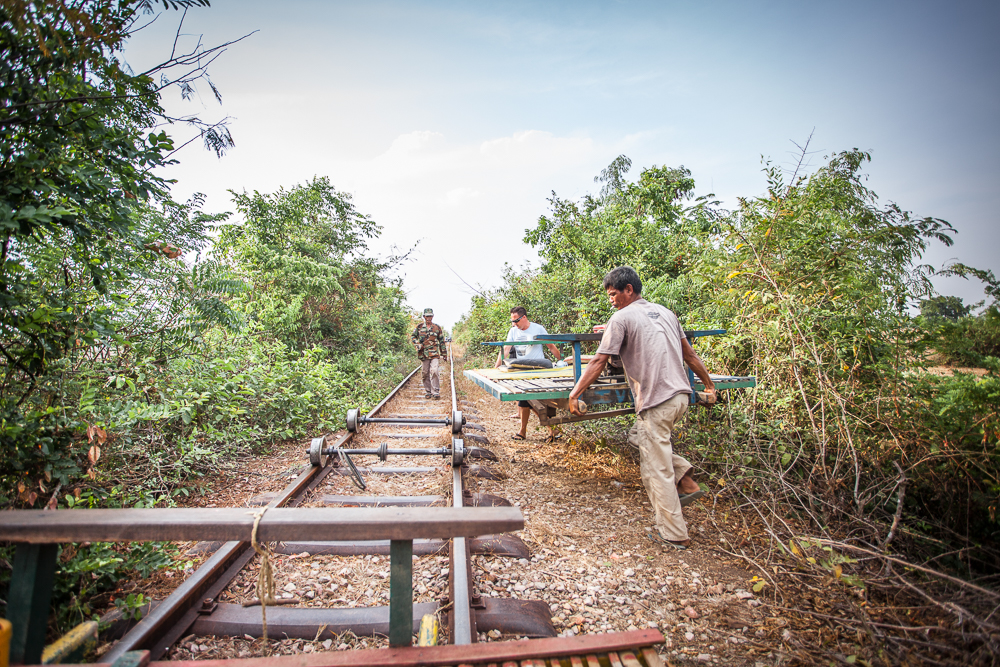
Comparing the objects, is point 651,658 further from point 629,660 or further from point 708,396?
point 708,396

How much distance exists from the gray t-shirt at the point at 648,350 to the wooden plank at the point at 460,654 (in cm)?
193

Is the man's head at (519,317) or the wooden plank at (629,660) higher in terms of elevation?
the man's head at (519,317)

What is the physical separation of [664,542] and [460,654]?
234 centimetres

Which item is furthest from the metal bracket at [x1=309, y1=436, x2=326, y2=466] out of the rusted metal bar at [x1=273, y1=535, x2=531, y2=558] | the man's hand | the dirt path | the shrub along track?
the man's hand

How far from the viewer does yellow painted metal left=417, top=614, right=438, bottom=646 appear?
1.71 metres

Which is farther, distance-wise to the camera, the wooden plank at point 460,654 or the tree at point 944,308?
the tree at point 944,308

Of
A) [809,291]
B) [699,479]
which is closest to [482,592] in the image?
[699,479]

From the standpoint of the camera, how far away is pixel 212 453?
450 cm

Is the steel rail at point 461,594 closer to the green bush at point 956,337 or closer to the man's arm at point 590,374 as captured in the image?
the man's arm at point 590,374

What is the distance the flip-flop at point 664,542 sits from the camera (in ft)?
10.8

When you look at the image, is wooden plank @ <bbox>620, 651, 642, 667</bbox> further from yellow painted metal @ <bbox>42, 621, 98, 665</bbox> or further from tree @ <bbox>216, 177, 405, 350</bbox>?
tree @ <bbox>216, 177, 405, 350</bbox>

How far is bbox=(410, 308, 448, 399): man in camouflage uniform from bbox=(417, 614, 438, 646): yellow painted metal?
28.0 feet

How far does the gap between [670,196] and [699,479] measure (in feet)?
24.1

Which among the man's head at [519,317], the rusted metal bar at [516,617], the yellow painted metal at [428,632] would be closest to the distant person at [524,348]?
the man's head at [519,317]
